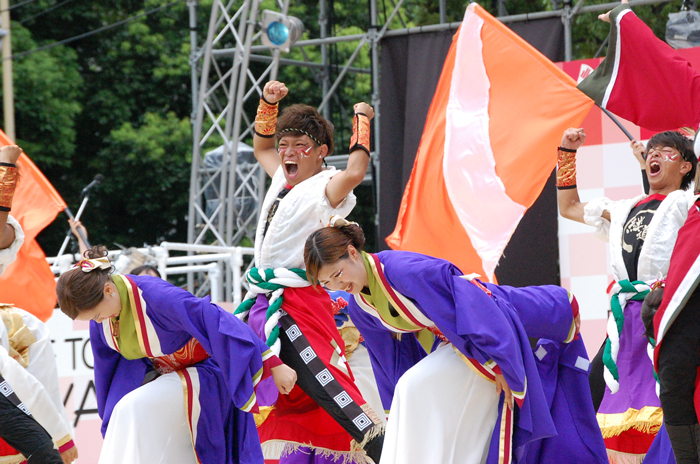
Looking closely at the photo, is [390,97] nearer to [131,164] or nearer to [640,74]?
[640,74]

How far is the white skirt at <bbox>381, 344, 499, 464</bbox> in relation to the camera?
2.70 m

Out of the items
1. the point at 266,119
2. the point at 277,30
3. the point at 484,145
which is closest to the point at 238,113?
the point at 277,30

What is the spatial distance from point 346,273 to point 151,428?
0.84 metres

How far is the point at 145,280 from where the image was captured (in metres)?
3.10

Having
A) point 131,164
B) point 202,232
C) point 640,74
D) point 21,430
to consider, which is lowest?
point 131,164

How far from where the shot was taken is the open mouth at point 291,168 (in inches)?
143

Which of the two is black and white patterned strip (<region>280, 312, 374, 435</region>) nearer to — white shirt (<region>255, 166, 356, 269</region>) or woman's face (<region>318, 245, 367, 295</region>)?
white shirt (<region>255, 166, 356, 269</region>)

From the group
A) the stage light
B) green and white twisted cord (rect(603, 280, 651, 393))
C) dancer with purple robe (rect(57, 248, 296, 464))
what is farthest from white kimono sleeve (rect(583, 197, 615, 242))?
the stage light

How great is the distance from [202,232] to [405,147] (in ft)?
6.14

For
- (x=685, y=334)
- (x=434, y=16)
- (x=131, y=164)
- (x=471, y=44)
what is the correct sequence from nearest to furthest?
(x=685, y=334), (x=471, y=44), (x=434, y=16), (x=131, y=164)

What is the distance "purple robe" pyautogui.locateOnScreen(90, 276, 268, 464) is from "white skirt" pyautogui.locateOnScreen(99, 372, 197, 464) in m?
0.07

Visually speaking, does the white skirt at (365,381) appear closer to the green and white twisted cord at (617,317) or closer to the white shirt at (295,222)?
the white shirt at (295,222)

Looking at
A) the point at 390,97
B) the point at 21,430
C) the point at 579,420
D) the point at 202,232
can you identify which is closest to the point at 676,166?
the point at 579,420

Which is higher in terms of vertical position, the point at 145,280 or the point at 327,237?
the point at 327,237
